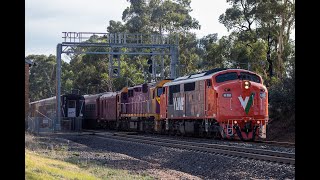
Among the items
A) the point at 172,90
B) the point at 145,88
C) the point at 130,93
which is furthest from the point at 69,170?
the point at 130,93

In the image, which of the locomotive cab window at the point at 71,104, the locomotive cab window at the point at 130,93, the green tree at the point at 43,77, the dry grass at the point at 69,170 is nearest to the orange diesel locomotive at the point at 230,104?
the dry grass at the point at 69,170

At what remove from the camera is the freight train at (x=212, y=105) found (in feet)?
79.6

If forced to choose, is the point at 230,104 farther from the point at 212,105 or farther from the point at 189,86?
the point at 189,86

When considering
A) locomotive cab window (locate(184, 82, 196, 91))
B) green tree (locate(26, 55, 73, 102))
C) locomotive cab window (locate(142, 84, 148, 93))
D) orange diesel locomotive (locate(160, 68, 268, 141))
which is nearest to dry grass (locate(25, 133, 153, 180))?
orange diesel locomotive (locate(160, 68, 268, 141))

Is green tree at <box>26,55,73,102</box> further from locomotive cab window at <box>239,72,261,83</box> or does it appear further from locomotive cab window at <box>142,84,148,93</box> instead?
locomotive cab window at <box>239,72,261,83</box>

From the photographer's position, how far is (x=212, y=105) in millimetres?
24656

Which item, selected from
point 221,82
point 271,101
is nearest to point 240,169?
point 221,82

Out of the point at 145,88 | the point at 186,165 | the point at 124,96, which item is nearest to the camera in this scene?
the point at 186,165

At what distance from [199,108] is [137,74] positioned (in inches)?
2070

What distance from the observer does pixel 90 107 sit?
5300 centimetres

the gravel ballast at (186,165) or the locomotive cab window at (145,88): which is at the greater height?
the locomotive cab window at (145,88)

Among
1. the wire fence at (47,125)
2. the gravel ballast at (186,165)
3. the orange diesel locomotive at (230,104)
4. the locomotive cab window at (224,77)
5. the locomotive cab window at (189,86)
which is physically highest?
the locomotive cab window at (224,77)

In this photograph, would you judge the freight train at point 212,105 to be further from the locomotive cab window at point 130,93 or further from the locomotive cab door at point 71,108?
the locomotive cab door at point 71,108
